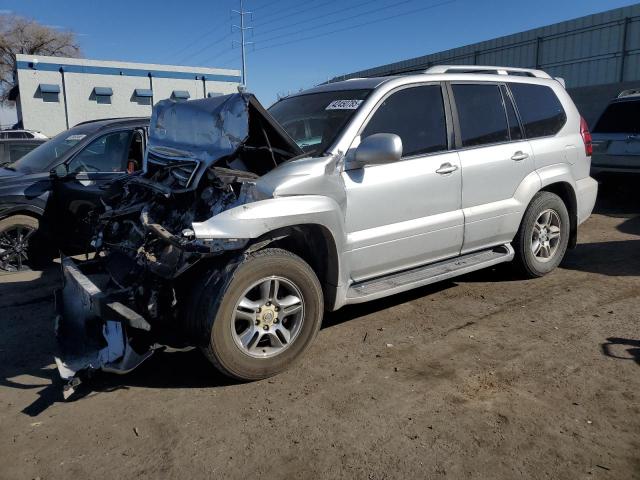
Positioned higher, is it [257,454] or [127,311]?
[127,311]

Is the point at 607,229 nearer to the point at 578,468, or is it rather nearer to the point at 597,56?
the point at 578,468

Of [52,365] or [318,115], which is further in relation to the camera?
[318,115]

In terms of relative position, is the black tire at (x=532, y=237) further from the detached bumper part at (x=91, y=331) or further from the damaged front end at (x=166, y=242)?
the detached bumper part at (x=91, y=331)

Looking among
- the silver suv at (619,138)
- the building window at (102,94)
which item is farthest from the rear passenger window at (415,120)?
the building window at (102,94)

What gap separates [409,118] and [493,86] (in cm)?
122

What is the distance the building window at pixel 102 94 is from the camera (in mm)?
28250

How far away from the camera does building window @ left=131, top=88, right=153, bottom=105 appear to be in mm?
29156

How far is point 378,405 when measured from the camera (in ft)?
10.6

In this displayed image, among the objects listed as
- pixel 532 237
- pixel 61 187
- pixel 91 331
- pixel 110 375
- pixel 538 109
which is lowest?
pixel 110 375

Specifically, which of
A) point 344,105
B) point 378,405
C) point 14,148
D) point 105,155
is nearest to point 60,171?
point 105,155

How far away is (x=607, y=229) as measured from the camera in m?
7.77

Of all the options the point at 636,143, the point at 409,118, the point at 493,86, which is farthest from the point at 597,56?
the point at 409,118

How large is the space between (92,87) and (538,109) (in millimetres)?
27981

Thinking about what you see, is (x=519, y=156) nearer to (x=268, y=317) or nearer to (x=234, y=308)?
(x=268, y=317)
